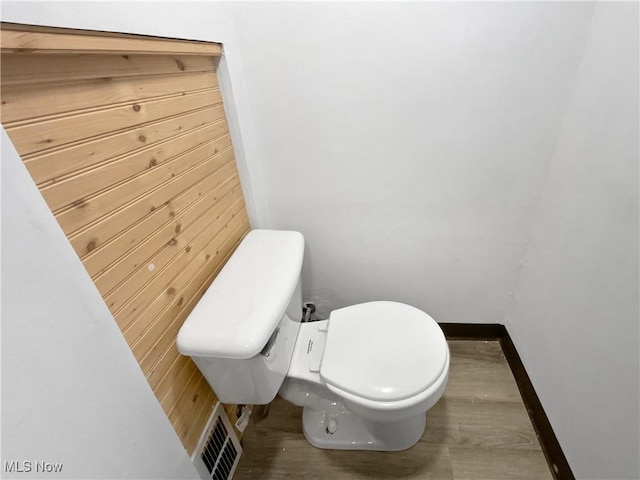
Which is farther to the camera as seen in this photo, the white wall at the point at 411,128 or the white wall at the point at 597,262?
the white wall at the point at 411,128

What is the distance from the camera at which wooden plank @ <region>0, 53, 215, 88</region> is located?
1.41 feet

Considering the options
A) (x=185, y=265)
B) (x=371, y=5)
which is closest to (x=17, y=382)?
(x=185, y=265)

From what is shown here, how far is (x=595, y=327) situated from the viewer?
0.87m

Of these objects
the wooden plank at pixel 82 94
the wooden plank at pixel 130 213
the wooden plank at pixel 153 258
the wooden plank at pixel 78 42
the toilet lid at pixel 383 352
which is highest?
the wooden plank at pixel 78 42

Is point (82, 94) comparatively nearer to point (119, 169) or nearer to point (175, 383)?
point (119, 169)

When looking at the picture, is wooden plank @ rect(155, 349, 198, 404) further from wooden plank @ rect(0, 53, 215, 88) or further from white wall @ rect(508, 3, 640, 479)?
white wall @ rect(508, 3, 640, 479)

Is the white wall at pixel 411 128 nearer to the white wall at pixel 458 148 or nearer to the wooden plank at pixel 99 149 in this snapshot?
the white wall at pixel 458 148

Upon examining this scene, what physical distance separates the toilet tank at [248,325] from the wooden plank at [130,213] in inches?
11.0

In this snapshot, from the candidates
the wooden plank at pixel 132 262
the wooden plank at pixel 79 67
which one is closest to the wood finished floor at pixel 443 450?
the wooden plank at pixel 132 262

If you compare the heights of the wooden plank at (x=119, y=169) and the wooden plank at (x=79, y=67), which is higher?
the wooden plank at (x=79, y=67)

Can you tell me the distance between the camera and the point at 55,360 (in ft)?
1.51

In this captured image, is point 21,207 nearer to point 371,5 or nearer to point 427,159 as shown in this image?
point 371,5

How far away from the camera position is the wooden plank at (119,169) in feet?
1.62

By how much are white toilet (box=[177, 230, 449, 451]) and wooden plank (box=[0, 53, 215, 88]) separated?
555 mm
